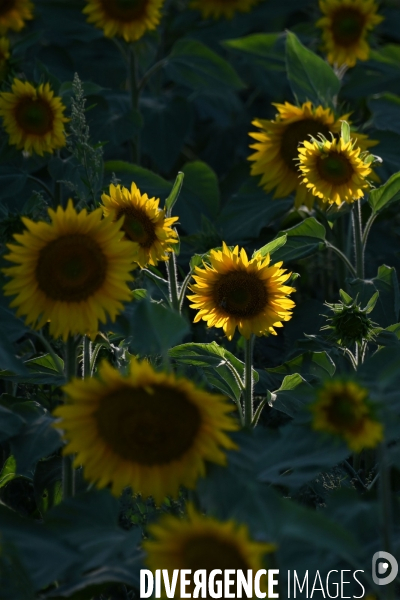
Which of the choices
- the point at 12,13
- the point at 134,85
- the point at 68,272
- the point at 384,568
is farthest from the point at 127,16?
the point at 384,568

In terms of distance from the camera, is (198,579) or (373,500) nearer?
(198,579)

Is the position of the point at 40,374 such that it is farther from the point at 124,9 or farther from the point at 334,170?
the point at 124,9

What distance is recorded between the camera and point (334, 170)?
1340 millimetres

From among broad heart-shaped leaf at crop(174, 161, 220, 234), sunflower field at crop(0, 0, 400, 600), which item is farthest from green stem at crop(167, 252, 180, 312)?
broad heart-shaped leaf at crop(174, 161, 220, 234)

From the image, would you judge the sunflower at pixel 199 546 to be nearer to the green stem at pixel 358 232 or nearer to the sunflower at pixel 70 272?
the sunflower at pixel 70 272

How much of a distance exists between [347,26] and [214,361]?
107 centimetres

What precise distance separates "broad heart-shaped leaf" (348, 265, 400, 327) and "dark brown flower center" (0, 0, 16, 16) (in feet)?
3.52

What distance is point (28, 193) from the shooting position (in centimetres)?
171

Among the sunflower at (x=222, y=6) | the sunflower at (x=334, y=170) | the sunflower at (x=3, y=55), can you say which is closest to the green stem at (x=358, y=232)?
the sunflower at (x=334, y=170)

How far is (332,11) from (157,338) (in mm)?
1431

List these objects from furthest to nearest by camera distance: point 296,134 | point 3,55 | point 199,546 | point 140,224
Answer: point 3,55
point 296,134
point 140,224
point 199,546

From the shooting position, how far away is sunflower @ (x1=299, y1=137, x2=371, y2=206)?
133 centimetres

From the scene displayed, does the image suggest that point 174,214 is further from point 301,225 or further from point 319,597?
point 319,597

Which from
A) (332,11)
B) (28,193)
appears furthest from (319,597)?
(332,11)
